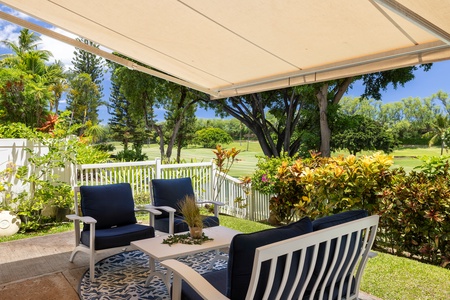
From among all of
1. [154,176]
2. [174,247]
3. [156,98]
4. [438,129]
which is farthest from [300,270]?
[438,129]

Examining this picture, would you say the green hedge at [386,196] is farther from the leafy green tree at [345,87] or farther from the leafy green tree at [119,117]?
the leafy green tree at [119,117]

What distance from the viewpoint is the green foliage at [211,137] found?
18328mm

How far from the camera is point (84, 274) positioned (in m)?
3.64

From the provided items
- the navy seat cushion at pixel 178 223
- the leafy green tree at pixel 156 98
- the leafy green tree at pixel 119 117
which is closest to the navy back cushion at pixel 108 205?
the navy seat cushion at pixel 178 223

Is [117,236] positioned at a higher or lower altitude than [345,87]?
lower

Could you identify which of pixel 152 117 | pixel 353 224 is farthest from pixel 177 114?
pixel 353 224

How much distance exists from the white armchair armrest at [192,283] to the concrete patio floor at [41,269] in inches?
59.2

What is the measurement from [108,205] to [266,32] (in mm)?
2797

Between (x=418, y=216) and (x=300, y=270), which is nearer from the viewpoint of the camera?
(x=300, y=270)

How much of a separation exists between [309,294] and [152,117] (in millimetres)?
17966

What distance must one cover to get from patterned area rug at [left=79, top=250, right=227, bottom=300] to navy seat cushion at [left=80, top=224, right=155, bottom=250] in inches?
12.9

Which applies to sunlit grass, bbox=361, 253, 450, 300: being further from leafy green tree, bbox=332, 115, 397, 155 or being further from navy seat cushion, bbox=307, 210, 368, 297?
leafy green tree, bbox=332, 115, 397, 155

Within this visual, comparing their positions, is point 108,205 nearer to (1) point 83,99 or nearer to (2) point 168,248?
(2) point 168,248

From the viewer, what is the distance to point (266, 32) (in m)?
2.88
